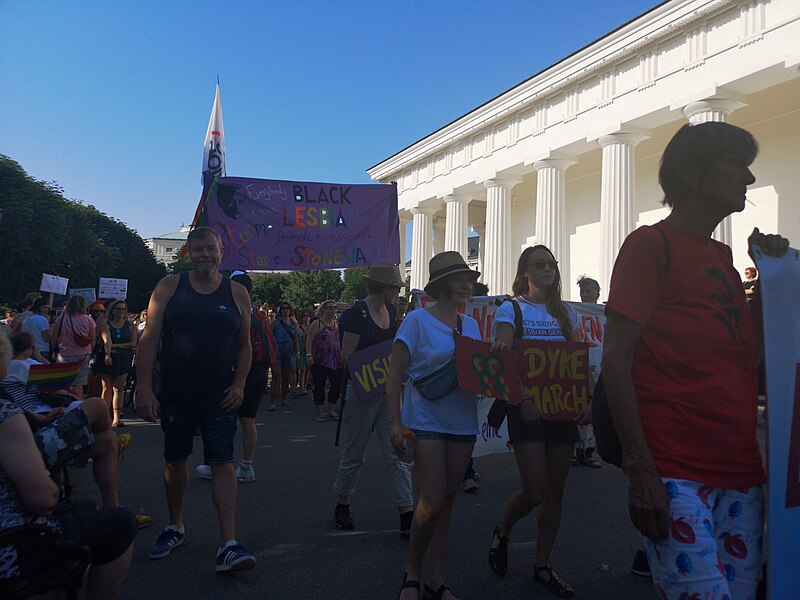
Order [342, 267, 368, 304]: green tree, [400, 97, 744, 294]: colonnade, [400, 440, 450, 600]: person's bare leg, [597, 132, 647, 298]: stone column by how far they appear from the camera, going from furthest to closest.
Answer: [342, 267, 368, 304]: green tree → [597, 132, 647, 298]: stone column → [400, 97, 744, 294]: colonnade → [400, 440, 450, 600]: person's bare leg

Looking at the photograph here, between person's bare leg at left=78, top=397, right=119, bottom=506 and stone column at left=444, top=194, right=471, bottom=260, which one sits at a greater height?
stone column at left=444, top=194, right=471, bottom=260

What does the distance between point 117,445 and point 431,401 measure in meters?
2.23

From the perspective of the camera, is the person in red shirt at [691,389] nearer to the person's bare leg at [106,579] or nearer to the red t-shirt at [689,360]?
the red t-shirt at [689,360]

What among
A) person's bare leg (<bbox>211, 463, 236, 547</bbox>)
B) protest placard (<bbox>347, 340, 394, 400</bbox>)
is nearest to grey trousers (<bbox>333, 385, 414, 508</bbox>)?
protest placard (<bbox>347, 340, 394, 400</bbox>)

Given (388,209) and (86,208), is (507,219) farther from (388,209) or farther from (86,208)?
(86,208)

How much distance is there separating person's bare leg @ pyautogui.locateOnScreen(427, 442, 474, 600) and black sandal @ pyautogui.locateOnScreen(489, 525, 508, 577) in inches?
22.4

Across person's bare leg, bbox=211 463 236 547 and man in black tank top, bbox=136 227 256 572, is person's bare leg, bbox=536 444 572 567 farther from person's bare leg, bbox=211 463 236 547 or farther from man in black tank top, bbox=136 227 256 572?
person's bare leg, bbox=211 463 236 547

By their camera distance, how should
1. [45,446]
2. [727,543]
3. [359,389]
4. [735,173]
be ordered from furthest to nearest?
[359,389], [45,446], [735,173], [727,543]

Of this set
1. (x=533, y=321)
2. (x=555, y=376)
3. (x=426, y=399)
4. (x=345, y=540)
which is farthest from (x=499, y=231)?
(x=426, y=399)

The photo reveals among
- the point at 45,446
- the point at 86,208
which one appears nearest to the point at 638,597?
the point at 45,446

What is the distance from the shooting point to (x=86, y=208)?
55.8 m

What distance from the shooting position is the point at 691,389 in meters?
1.81

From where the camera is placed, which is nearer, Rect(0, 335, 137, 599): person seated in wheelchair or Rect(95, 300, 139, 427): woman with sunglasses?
Rect(0, 335, 137, 599): person seated in wheelchair

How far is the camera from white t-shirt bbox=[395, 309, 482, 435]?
3.15 meters
